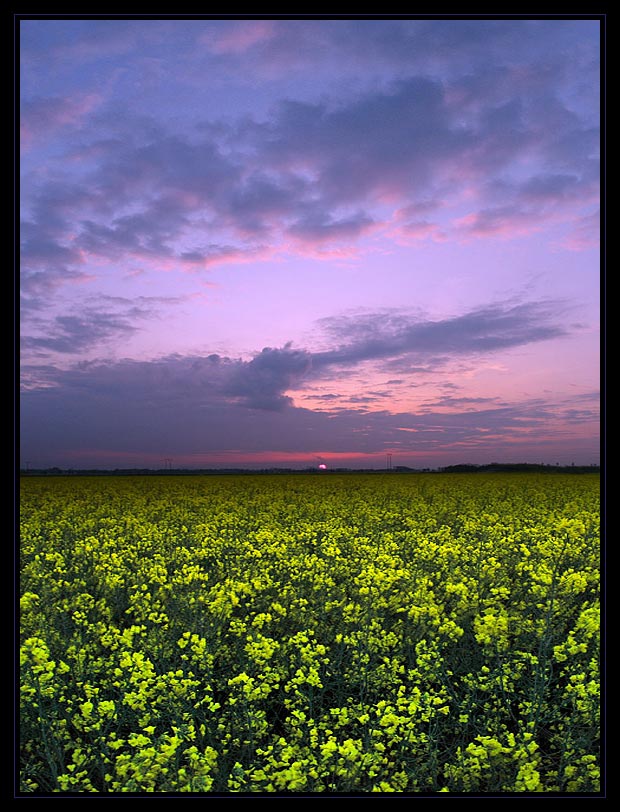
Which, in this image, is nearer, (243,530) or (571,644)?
(571,644)

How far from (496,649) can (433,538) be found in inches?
152

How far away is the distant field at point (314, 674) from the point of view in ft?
13.1

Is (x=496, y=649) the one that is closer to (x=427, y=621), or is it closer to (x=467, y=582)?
(x=427, y=621)

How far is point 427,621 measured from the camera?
516 centimetres

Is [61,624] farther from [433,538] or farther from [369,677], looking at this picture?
[433,538]

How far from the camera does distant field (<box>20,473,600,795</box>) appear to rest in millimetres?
3994

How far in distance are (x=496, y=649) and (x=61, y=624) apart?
4.30 metres

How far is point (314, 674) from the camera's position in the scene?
179 inches

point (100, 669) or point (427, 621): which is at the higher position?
point (427, 621)

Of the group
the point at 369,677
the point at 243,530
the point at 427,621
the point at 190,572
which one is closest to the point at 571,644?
the point at 427,621
